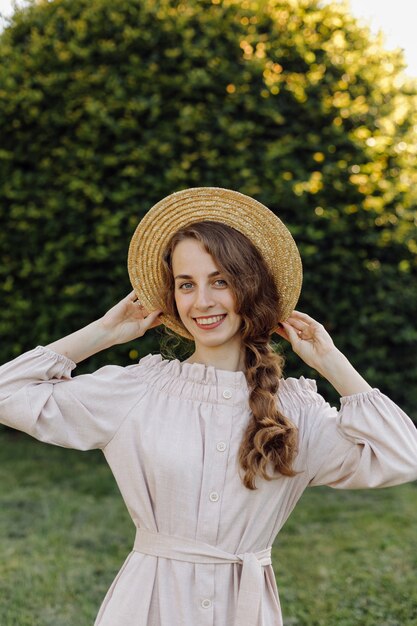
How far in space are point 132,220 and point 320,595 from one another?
2.81 meters

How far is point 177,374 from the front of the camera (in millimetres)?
2514

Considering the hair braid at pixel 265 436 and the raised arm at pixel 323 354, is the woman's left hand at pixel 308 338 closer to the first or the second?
the raised arm at pixel 323 354

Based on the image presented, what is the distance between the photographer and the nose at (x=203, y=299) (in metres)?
2.46

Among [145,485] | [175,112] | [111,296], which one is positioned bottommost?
[145,485]

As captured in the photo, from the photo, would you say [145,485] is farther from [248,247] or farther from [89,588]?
[89,588]

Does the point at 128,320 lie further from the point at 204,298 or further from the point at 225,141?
the point at 225,141

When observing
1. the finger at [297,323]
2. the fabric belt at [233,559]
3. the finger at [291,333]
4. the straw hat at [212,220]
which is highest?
the straw hat at [212,220]

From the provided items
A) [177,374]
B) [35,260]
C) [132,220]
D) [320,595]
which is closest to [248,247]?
[177,374]

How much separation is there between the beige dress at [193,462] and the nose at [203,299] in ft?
0.56

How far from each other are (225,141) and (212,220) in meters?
3.47

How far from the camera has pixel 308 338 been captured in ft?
8.66

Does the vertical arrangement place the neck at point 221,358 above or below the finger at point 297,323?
below

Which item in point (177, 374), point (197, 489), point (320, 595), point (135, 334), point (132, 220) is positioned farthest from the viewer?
point (132, 220)

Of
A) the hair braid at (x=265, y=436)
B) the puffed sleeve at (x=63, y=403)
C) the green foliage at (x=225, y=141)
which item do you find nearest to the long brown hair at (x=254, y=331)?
the hair braid at (x=265, y=436)
